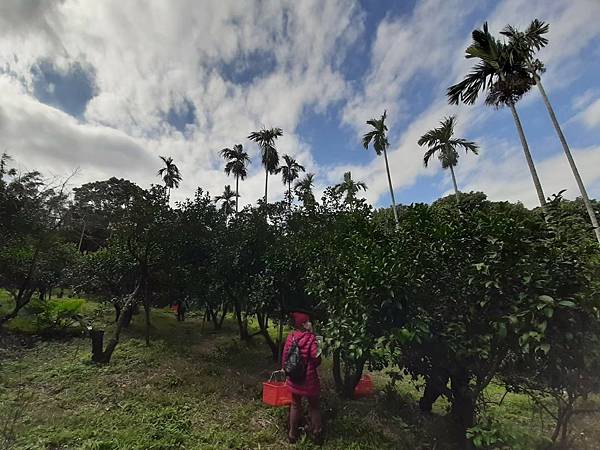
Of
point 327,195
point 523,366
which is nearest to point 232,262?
point 327,195

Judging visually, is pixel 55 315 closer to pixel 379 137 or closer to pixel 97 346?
pixel 97 346

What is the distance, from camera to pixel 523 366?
202 inches

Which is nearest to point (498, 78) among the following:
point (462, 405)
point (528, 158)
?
point (528, 158)

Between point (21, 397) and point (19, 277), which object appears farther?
point (19, 277)

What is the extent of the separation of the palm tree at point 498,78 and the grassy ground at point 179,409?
37.4 feet

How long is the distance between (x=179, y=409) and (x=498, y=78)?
16693mm

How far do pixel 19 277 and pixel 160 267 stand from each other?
866 centimetres

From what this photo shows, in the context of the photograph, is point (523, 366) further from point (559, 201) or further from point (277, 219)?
point (277, 219)

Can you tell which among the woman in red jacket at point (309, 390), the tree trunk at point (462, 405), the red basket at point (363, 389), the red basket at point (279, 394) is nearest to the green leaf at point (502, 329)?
the tree trunk at point (462, 405)

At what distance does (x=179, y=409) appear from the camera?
255 inches

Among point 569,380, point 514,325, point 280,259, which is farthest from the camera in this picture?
point 280,259

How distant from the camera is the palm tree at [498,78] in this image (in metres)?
13.1

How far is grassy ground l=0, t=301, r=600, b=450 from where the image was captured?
5289 millimetres

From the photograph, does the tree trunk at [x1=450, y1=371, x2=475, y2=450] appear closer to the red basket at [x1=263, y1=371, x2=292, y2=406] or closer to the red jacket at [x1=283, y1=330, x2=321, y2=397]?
the red jacket at [x1=283, y1=330, x2=321, y2=397]
